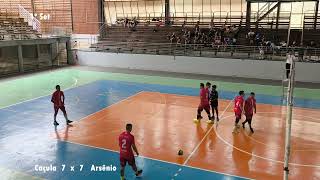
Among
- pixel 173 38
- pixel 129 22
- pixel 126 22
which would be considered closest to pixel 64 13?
pixel 126 22

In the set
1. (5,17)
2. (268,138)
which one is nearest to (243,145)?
(268,138)

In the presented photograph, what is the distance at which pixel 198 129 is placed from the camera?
1369 cm

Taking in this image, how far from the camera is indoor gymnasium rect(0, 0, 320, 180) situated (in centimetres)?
1039

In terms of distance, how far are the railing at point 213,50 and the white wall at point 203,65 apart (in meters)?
0.57

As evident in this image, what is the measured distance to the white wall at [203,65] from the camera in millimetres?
24184

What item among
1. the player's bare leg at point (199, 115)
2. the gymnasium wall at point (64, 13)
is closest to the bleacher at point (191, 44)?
the gymnasium wall at point (64, 13)

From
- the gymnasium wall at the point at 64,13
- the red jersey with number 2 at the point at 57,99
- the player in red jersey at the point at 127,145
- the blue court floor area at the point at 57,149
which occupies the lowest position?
the blue court floor area at the point at 57,149

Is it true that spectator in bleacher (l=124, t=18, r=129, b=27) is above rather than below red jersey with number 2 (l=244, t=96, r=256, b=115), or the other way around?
above

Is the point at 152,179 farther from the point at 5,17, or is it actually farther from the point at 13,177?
the point at 5,17

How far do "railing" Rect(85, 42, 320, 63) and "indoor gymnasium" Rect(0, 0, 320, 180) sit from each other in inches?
3.8

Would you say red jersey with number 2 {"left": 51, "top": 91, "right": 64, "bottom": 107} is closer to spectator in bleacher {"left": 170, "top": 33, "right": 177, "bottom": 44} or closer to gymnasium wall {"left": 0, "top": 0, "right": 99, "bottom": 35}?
spectator in bleacher {"left": 170, "top": 33, "right": 177, "bottom": 44}

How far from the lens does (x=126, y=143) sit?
340 inches

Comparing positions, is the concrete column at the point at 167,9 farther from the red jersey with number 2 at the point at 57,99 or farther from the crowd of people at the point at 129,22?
the red jersey with number 2 at the point at 57,99

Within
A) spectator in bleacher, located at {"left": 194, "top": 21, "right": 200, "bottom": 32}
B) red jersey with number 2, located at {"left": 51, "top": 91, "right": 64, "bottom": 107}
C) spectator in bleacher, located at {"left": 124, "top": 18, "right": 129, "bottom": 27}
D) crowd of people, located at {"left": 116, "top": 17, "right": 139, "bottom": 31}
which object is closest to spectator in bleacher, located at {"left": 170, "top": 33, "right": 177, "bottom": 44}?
spectator in bleacher, located at {"left": 194, "top": 21, "right": 200, "bottom": 32}
